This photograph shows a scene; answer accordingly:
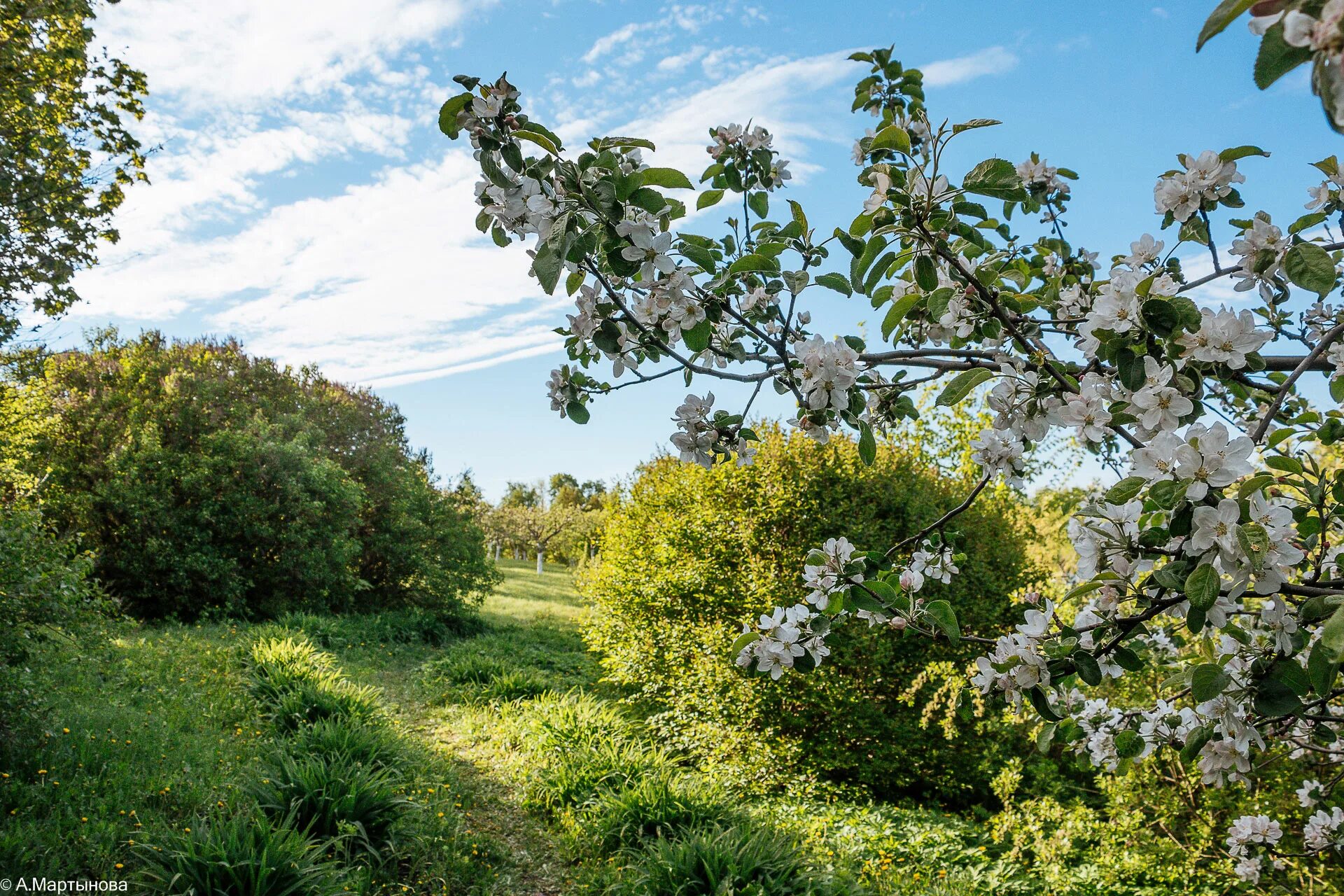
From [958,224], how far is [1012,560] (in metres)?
5.51

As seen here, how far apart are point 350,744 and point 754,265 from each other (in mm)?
4351

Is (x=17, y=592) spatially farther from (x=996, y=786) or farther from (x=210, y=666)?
(x=996, y=786)

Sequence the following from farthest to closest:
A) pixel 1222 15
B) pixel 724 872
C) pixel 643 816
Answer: pixel 643 816, pixel 724 872, pixel 1222 15

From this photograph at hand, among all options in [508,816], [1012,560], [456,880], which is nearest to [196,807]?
[456,880]

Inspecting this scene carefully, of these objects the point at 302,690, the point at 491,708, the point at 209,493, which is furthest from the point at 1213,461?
the point at 209,493

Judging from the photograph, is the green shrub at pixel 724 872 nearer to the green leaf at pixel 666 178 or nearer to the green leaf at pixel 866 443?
the green leaf at pixel 866 443

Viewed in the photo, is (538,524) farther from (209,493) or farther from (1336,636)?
(1336,636)

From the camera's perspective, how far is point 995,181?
122cm

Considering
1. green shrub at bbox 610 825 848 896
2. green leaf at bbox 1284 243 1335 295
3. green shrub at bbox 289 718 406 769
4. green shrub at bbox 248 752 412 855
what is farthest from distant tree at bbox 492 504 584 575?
green leaf at bbox 1284 243 1335 295

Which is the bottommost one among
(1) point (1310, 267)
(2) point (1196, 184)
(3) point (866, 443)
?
(3) point (866, 443)

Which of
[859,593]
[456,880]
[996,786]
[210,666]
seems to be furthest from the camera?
[210,666]

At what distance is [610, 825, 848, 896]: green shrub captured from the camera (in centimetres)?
333

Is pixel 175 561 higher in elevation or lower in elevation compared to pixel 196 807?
higher

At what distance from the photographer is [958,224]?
1.49 meters
